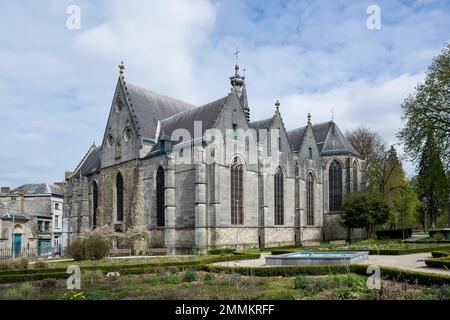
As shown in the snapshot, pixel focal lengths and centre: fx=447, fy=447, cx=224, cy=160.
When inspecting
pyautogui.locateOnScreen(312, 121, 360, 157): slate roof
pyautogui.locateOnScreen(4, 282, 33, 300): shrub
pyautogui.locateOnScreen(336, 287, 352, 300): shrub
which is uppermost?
pyautogui.locateOnScreen(312, 121, 360, 157): slate roof

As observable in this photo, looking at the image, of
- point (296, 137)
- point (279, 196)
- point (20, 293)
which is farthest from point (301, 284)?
point (296, 137)

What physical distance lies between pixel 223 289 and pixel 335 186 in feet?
132

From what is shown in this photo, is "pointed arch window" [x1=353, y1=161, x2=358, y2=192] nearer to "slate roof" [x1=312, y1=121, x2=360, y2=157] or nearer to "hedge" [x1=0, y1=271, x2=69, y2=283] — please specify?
"slate roof" [x1=312, y1=121, x2=360, y2=157]

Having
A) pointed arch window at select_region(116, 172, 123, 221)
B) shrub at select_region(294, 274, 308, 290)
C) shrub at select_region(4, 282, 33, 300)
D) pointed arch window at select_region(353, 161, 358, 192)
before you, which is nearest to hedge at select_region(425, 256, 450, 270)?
shrub at select_region(294, 274, 308, 290)

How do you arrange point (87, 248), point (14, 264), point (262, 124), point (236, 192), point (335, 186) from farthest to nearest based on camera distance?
1. point (335, 186)
2. point (262, 124)
3. point (236, 192)
4. point (87, 248)
5. point (14, 264)

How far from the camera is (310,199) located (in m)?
49.8

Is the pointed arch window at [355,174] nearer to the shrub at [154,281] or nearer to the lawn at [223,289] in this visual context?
the lawn at [223,289]

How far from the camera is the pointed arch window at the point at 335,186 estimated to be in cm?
5169

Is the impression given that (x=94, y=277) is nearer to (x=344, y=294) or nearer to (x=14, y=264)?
(x=14, y=264)

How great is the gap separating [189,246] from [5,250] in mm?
18521

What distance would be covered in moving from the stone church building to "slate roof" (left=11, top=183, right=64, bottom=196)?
34.9 feet

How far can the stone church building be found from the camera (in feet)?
122
